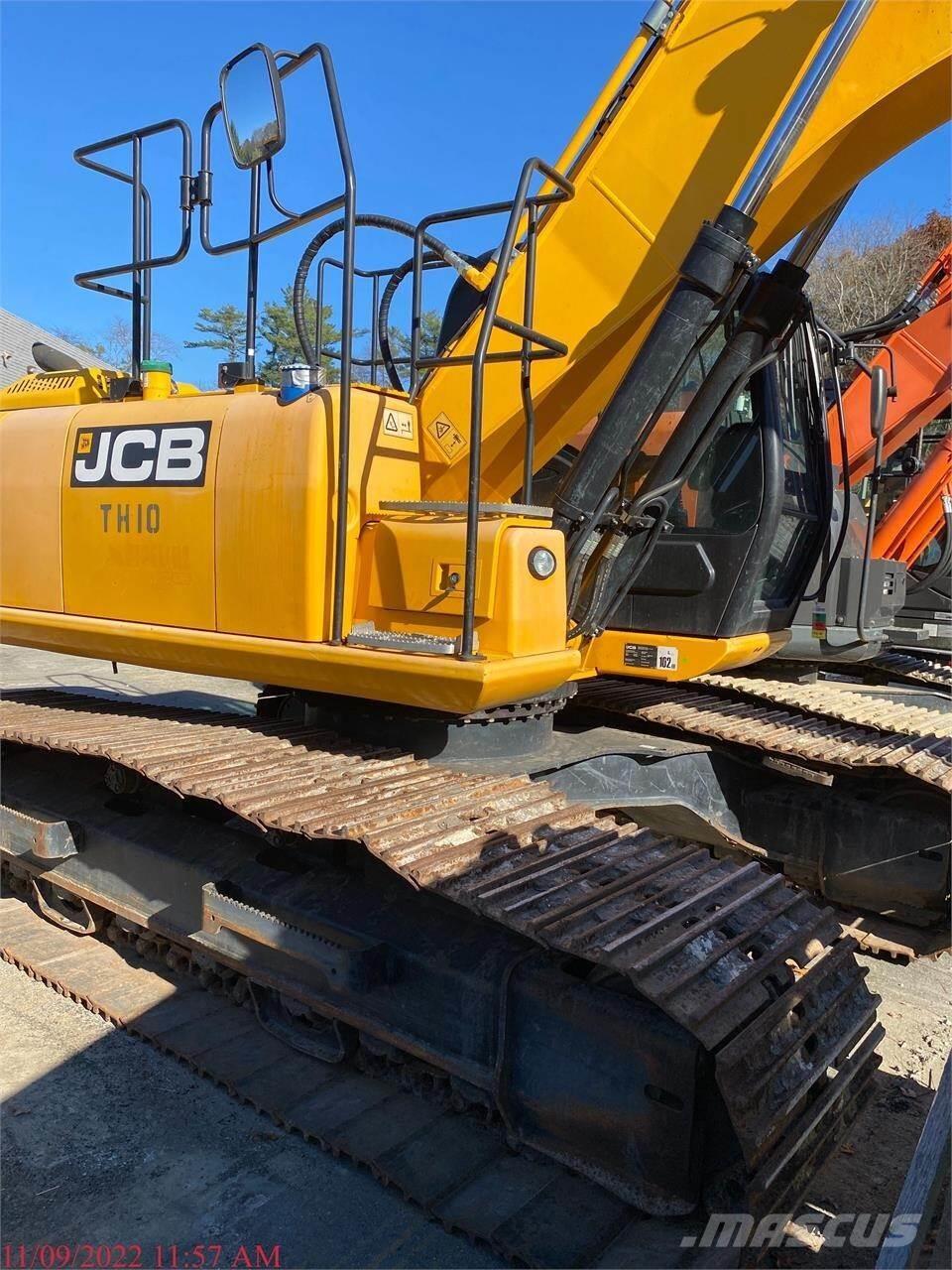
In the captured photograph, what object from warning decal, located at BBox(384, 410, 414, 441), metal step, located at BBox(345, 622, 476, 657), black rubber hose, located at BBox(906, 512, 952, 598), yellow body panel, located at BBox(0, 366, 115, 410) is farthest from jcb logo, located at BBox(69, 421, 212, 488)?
black rubber hose, located at BBox(906, 512, 952, 598)

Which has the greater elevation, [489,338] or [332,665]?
[489,338]

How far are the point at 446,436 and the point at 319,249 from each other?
99cm

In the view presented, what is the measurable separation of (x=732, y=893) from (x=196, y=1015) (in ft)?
6.85

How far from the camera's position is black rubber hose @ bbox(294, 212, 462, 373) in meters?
3.37

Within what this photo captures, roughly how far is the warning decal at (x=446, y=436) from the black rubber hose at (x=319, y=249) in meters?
0.54

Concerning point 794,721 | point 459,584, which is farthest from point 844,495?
point 459,584

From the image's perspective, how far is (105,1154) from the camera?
2869 mm

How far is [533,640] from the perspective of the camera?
3.05 meters

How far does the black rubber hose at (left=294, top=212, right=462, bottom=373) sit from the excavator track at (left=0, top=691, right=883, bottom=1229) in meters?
1.67

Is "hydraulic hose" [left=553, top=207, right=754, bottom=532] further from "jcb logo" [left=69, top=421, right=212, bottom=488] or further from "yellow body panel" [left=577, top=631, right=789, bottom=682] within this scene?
"jcb logo" [left=69, top=421, right=212, bottom=488]

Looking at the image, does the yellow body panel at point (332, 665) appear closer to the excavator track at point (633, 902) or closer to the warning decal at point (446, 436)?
the excavator track at point (633, 902)

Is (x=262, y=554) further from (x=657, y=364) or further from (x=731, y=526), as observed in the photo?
(x=731, y=526)

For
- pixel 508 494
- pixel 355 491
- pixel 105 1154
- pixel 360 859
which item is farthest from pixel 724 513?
pixel 105 1154

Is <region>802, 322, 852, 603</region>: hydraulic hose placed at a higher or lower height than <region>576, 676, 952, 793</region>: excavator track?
higher
